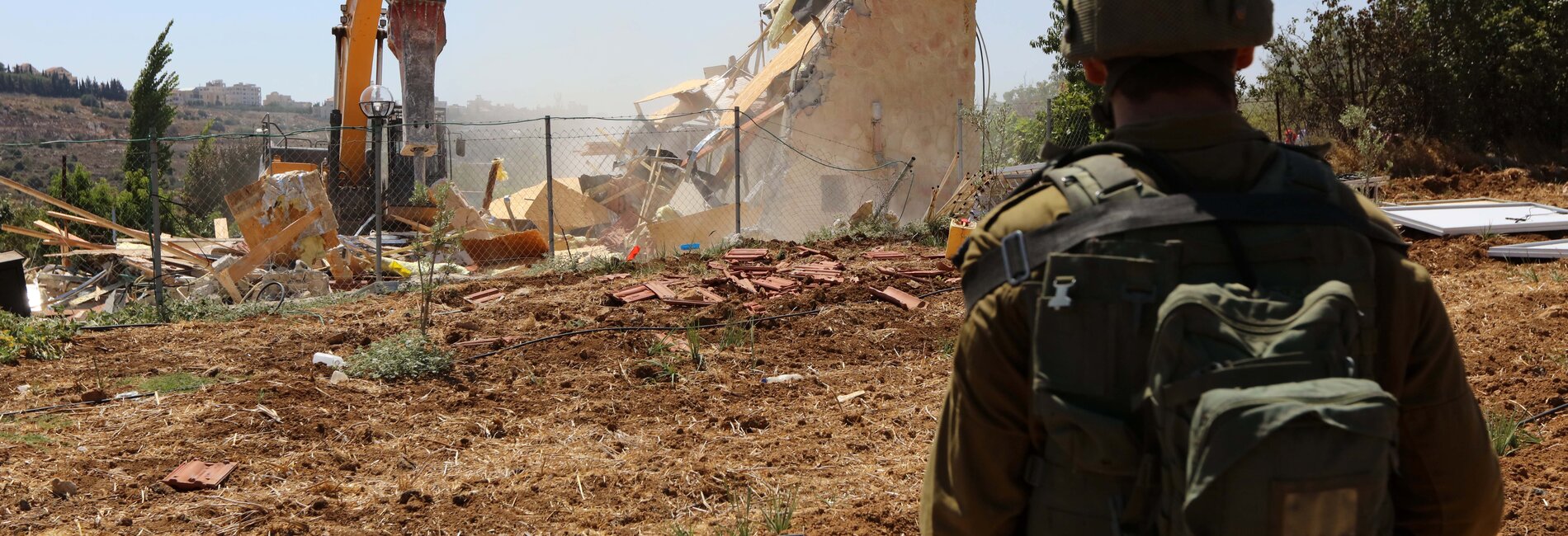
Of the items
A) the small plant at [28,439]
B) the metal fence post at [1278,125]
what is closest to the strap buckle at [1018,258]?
the small plant at [28,439]

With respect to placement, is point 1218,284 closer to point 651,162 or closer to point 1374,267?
Answer: point 1374,267

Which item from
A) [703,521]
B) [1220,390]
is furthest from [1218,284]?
[703,521]

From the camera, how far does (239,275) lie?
11.3 meters

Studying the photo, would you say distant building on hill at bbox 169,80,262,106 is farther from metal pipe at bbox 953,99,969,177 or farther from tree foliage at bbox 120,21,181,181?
metal pipe at bbox 953,99,969,177

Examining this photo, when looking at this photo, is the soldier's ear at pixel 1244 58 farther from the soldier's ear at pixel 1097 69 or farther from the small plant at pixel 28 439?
the small plant at pixel 28 439

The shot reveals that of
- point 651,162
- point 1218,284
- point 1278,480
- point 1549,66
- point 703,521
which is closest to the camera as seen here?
point 1278,480

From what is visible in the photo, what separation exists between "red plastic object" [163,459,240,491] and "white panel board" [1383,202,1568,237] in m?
10.5

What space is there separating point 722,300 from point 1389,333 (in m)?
7.18

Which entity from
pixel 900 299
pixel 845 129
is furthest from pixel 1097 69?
pixel 845 129

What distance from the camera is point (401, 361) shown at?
659cm

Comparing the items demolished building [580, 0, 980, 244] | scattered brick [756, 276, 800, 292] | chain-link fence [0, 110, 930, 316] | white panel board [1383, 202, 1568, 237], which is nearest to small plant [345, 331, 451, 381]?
chain-link fence [0, 110, 930, 316]

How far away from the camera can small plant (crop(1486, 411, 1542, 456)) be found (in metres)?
4.23

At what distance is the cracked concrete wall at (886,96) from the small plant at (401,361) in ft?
31.0

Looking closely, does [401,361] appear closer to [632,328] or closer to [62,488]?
[632,328]
